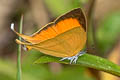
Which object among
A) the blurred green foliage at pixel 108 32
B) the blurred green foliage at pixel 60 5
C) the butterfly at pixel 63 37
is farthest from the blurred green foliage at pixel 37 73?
the butterfly at pixel 63 37

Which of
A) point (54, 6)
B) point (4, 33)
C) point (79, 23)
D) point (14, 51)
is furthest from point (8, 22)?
point (79, 23)

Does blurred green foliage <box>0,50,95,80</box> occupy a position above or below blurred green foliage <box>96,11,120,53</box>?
below

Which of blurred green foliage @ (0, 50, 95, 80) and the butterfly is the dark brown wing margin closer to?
the butterfly

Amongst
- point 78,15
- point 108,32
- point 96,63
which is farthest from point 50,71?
point 96,63

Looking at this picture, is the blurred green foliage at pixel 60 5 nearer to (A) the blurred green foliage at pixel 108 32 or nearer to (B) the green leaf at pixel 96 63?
(A) the blurred green foliage at pixel 108 32

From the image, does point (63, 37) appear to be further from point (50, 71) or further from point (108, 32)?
point (108, 32)

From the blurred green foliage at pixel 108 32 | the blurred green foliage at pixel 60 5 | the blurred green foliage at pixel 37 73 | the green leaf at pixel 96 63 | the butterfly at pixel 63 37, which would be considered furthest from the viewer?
the blurred green foliage at pixel 108 32

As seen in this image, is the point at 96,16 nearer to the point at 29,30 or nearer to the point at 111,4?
the point at 111,4

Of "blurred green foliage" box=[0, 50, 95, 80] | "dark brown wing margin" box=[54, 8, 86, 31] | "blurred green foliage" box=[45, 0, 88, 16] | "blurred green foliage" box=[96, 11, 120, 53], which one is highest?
"blurred green foliage" box=[45, 0, 88, 16]

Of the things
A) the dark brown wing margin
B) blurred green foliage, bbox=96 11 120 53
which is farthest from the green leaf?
blurred green foliage, bbox=96 11 120 53
